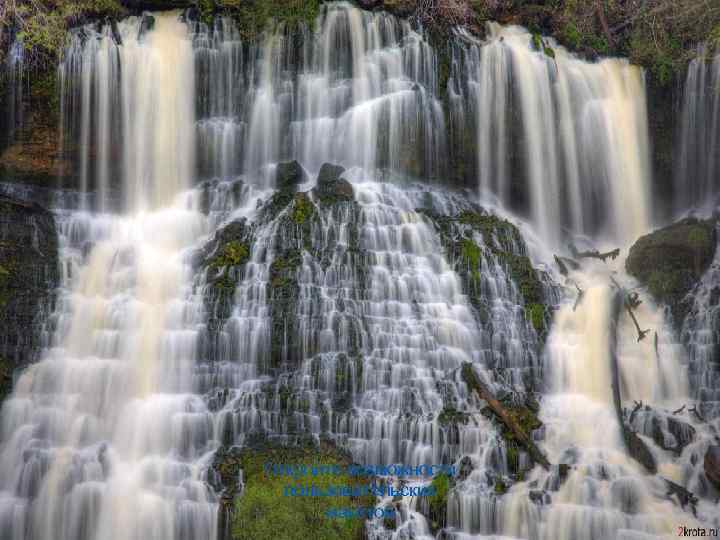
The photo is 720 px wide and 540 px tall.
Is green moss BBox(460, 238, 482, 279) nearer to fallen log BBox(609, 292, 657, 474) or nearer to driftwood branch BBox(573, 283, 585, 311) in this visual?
Answer: driftwood branch BBox(573, 283, 585, 311)

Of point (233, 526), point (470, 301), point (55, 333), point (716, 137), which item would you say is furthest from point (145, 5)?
point (716, 137)

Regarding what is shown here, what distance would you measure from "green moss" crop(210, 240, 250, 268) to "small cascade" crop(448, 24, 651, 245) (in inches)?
209

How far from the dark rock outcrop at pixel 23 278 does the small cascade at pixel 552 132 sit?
8105mm

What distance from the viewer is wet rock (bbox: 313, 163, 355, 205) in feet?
42.2

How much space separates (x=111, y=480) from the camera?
395 inches

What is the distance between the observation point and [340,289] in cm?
1170

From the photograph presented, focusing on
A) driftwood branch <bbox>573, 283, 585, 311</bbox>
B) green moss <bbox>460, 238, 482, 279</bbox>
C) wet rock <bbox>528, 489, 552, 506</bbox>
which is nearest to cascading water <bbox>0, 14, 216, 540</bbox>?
wet rock <bbox>528, 489, 552, 506</bbox>

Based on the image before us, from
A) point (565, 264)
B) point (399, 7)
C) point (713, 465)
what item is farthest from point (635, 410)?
point (399, 7)

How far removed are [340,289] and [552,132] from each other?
6665mm

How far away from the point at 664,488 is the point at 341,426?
4.57 meters

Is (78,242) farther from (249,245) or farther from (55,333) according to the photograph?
(249,245)

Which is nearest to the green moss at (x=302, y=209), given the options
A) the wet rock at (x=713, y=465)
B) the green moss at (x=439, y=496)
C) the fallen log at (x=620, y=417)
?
the green moss at (x=439, y=496)

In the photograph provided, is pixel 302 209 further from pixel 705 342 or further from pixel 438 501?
pixel 705 342

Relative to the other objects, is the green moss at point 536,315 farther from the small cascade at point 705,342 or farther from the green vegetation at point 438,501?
the green vegetation at point 438,501
